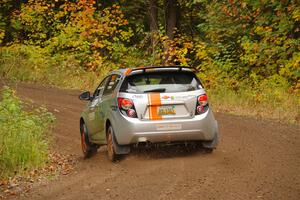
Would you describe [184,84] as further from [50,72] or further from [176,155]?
[50,72]

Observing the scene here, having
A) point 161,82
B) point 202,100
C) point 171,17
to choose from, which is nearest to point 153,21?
point 171,17

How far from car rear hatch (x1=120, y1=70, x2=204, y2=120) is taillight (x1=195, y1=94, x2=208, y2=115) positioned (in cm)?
7

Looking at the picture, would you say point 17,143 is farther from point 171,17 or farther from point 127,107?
point 171,17

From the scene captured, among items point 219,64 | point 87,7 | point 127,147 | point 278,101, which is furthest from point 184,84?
point 87,7

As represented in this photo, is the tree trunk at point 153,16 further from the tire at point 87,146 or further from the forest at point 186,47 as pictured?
the tire at point 87,146

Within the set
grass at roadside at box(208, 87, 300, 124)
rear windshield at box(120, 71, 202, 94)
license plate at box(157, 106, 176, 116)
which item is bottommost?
grass at roadside at box(208, 87, 300, 124)

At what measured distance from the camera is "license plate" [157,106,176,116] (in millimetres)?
11414

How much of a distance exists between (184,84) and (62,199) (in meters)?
3.61

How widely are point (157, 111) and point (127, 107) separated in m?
0.50

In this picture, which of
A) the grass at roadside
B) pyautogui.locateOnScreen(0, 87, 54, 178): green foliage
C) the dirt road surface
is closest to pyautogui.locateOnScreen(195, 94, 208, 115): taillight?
the dirt road surface

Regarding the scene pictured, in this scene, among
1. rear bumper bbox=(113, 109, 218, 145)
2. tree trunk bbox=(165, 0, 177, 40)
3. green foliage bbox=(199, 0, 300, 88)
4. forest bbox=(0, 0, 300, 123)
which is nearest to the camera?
rear bumper bbox=(113, 109, 218, 145)

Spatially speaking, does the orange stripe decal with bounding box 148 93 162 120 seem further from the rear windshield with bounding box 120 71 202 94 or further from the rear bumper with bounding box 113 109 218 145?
the rear windshield with bounding box 120 71 202 94

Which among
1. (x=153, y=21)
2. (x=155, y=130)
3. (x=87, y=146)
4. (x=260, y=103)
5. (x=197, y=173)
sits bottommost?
(x=260, y=103)

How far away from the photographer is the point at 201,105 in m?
11.7
